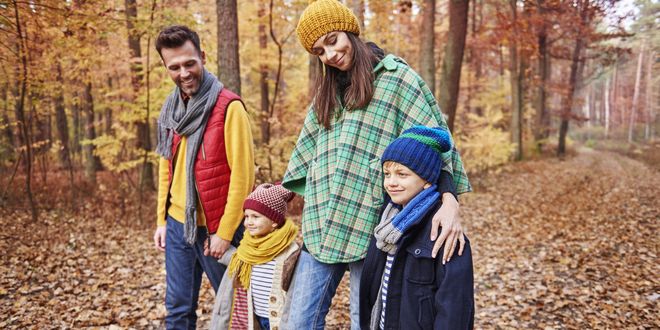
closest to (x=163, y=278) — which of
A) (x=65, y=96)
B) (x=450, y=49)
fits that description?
(x=450, y=49)

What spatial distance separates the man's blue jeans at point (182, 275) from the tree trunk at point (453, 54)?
750cm

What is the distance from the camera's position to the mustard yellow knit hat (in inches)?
85.0

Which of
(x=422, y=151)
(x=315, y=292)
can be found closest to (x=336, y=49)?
(x=422, y=151)

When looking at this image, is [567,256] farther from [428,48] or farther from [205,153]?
[205,153]

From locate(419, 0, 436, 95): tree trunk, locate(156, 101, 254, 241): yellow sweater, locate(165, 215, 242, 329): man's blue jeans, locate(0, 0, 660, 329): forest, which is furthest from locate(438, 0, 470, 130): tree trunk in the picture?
locate(165, 215, 242, 329): man's blue jeans

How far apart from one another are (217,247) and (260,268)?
0.32 meters

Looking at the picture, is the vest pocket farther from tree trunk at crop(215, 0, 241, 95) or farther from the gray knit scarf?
tree trunk at crop(215, 0, 241, 95)

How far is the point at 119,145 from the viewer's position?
384 inches

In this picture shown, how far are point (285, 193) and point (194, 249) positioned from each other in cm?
73

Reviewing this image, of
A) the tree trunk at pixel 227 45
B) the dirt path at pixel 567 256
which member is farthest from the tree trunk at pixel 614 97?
the tree trunk at pixel 227 45

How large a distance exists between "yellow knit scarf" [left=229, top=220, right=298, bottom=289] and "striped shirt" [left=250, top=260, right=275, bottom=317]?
38 millimetres

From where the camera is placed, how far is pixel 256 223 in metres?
2.67

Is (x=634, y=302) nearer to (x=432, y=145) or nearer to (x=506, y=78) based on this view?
(x=432, y=145)

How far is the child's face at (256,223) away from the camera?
2666mm
